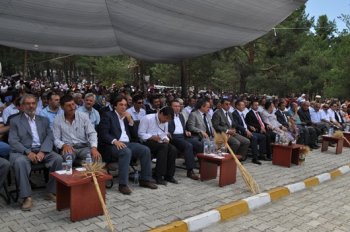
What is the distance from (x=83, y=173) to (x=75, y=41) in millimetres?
6956

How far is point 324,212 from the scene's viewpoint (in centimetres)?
491

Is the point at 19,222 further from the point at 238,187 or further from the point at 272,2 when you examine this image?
the point at 272,2

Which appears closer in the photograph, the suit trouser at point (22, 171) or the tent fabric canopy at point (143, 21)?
the suit trouser at point (22, 171)

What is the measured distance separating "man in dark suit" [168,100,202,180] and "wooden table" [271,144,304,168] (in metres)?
2.07

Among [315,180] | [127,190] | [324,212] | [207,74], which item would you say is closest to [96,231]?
[127,190]

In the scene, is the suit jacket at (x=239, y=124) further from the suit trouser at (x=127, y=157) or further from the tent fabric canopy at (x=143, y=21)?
the suit trouser at (x=127, y=157)

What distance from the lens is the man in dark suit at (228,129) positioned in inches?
287

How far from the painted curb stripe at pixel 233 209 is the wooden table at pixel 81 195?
157 cm

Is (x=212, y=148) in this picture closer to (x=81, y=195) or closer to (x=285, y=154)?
(x=285, y=154)

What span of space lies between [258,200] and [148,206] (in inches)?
64.4

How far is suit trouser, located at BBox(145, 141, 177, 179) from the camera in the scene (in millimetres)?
5629

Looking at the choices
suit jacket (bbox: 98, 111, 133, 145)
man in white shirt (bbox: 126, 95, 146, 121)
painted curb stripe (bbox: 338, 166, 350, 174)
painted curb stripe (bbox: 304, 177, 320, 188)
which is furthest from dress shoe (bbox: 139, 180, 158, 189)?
painted curb stripe (bbox: 338, 166, 350, 174)

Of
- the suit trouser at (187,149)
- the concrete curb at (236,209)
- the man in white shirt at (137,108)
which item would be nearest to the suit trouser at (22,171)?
the concrete curb at (236,209)

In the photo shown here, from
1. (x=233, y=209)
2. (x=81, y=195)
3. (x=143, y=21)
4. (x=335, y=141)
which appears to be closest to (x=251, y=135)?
(x=335, y=141)
